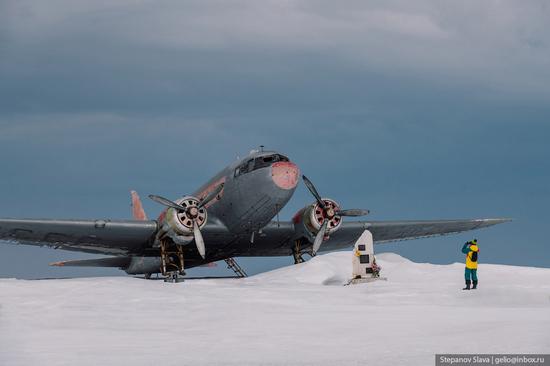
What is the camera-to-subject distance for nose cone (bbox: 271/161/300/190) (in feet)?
98.9

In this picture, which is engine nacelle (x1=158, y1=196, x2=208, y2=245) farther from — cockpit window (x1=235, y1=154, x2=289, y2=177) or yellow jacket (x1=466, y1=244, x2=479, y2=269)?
yellow jacket (x1=466, y1=244, x2=479, y2=269)

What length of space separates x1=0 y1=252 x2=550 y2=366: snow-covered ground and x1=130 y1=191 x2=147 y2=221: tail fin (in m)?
21.9

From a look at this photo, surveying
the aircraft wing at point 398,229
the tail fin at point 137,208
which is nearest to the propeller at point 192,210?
the aircraft wing at point 398,229

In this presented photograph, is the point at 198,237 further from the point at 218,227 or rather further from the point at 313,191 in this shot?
the point at 313,191

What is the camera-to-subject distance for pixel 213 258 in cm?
3659

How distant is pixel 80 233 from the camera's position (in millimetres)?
32531

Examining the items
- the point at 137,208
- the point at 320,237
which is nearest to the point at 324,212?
the point at 320,237

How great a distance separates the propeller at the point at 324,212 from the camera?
33.4m

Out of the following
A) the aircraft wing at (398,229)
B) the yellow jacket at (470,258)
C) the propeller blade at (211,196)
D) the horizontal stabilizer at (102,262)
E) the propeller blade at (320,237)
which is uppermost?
the aircraft wing at (398,229)

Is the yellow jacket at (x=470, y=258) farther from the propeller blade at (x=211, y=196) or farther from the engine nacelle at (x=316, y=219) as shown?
the propeller blade at (x=211, y=196)

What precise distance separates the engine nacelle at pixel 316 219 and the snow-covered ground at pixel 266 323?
30.7ft

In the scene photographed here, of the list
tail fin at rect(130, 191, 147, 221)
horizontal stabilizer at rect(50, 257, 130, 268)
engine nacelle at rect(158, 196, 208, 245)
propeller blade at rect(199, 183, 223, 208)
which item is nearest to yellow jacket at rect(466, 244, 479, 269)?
engine nacelle at rect(158, 196, 208, 245)

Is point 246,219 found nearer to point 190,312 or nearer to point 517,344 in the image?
point 190,312

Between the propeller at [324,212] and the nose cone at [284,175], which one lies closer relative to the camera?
the nose cone at [284,175]
